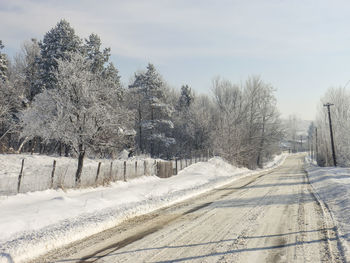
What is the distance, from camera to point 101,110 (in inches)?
655

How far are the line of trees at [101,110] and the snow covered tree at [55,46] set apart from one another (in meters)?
0.11

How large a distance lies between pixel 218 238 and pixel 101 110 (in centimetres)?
1209

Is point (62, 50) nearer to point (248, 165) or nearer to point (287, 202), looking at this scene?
point (287, 202)

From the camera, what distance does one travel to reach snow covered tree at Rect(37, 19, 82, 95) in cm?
3278

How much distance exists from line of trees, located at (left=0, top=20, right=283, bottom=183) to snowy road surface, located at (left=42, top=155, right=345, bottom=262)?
29.7ft

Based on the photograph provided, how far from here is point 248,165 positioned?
1873 inches

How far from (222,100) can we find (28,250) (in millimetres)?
52789

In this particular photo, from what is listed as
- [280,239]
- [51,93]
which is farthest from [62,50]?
[280,239]

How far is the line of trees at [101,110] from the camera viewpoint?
1664cm

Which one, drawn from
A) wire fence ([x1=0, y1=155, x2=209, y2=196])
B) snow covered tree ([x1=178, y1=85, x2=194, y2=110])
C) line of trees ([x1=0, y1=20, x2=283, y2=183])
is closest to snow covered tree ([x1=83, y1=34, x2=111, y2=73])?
line of trees ([x1=0, y1=20, x2=283, y2=183])

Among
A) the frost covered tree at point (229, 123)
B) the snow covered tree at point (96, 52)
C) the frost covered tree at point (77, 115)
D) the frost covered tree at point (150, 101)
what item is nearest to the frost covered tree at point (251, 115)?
the frost covered tree at point (229, 123)

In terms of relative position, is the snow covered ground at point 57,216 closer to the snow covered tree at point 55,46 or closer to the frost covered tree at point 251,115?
the snow covered tree at point 55,46

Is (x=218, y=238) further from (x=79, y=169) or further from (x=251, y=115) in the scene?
(x=251, y=115)

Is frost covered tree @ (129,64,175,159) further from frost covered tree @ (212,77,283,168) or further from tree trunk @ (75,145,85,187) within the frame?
tree trunk @ (75,145,85,187)
